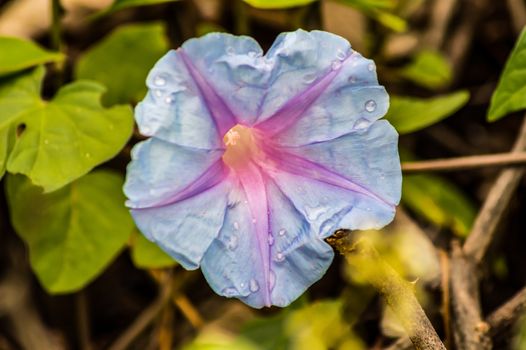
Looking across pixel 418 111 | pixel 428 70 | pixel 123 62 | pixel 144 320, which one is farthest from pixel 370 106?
pixel 144 320

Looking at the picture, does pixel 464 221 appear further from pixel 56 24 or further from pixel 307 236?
pixel 56 24

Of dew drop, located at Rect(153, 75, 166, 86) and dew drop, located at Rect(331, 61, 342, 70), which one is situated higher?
Answer: dew drop, located at Rect(331, 61, 342, 70)

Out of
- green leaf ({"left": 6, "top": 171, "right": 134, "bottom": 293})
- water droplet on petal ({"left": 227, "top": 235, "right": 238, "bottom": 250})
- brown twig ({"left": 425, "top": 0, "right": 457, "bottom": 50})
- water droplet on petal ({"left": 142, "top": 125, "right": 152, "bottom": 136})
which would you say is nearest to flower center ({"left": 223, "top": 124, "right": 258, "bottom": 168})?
water droplet on petal ({"left": 227, "top": 235, "right": 238, "bottom": 250})

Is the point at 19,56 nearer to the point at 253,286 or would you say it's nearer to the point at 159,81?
the point at 159,81

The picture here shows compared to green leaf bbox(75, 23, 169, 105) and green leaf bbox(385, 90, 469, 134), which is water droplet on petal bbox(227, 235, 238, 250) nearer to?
green leaf bbox(385, 90, 469, 134)

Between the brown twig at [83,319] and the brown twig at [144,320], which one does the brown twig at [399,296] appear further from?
the brown twig at [83,319]

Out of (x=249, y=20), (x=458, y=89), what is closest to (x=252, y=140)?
(x=249, y=20)
